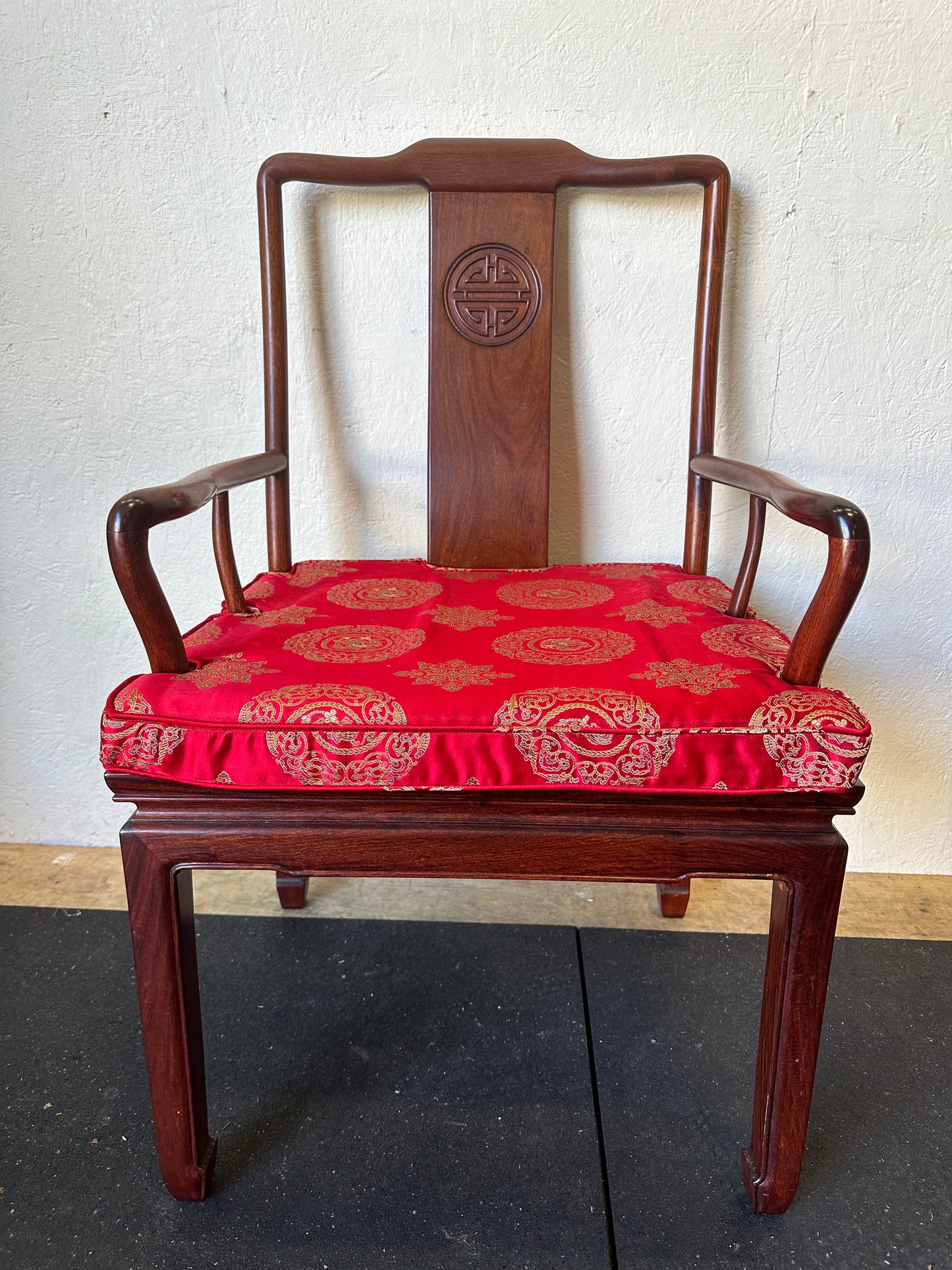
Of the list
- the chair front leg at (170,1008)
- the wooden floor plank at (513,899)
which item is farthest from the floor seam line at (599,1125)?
the chair front leg at (170,1008)

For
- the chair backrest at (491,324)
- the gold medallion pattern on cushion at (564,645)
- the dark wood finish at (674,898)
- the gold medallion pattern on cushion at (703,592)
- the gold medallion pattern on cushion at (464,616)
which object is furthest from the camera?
the dark wood finish at (674,898)

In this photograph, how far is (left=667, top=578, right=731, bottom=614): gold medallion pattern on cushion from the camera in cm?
115

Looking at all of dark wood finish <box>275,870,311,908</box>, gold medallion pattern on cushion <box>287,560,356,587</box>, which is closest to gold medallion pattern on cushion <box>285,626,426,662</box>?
gold medallion pattern on cushion <box>287,560,356,587</box>

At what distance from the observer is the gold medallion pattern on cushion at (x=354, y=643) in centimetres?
94

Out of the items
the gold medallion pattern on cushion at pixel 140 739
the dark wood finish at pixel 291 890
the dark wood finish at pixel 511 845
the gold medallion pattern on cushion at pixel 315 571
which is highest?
the gold medallion pattern on cushion at pixel 315 571

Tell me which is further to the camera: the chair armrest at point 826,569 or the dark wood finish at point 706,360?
the dark wood finish at point 706,360

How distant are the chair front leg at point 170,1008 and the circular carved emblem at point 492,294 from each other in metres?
0.82

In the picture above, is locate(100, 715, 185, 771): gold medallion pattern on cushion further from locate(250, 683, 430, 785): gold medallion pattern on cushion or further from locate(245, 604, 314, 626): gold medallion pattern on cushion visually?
locate(245, 604, 314, 626): gold medallion pattern on cushion

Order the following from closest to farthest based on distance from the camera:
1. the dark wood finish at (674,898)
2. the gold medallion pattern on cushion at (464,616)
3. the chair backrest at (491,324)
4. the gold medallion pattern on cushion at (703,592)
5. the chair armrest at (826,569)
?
the chair armrest at (826,569) → the gold medallion pattern on cushion at (464,616) → the gold medallion pattern on cushion at (703,592) → the chair backrest at (491,324) → the dark wood finish at (674,898)

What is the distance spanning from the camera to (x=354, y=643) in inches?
38.6

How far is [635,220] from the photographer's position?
136cm

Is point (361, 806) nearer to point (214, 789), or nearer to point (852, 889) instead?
point (214, 789)

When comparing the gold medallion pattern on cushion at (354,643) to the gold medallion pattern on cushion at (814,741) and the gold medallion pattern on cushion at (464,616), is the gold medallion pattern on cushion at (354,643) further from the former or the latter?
the gold medallion pattern on cushion at (814,741)

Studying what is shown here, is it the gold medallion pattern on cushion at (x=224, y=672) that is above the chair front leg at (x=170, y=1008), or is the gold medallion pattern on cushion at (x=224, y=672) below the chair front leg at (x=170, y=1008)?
above
